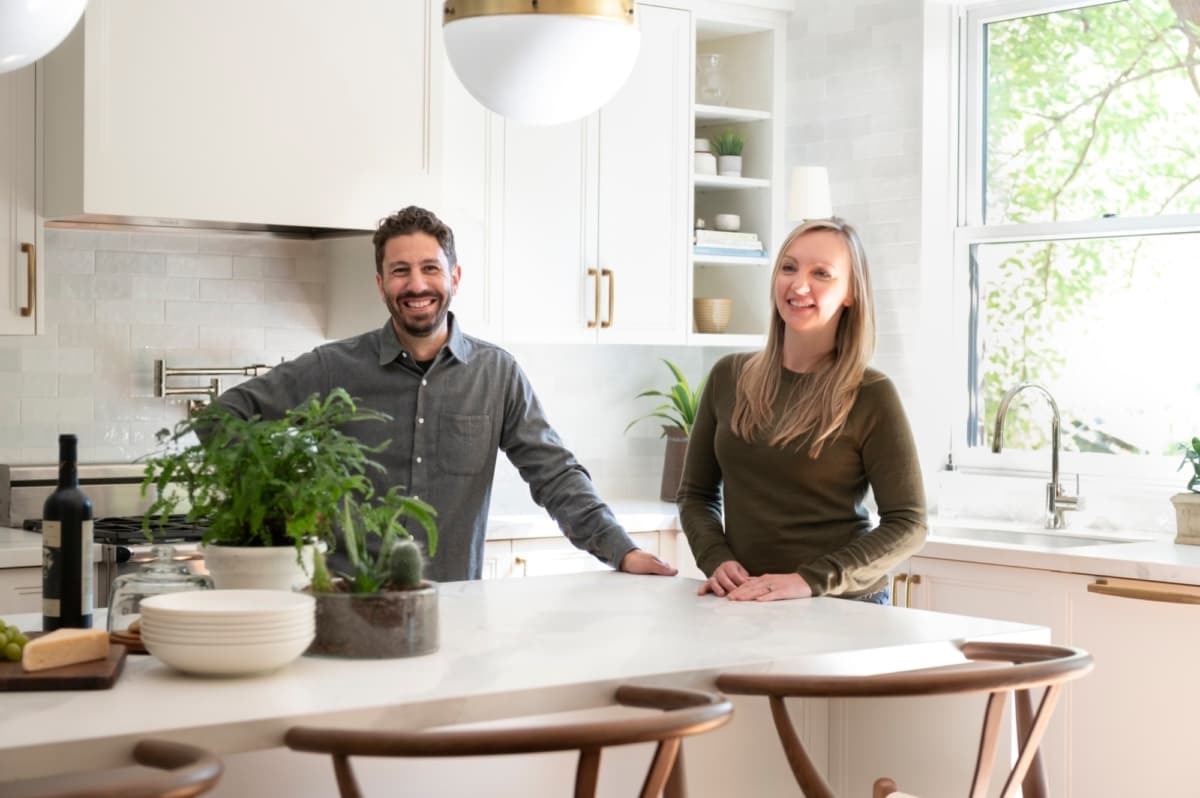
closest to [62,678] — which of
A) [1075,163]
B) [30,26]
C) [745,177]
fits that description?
[30,26]

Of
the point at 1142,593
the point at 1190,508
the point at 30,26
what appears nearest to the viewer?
the point at 30,26

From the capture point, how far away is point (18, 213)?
13.0 ft

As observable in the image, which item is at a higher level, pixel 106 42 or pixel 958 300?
pixel 106 42

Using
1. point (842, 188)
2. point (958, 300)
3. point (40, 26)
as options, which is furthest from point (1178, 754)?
point (40, 26)

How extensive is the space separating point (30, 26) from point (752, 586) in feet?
4.81

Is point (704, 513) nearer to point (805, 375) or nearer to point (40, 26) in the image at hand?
point (805, 375)

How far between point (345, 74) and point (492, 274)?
0.79 m

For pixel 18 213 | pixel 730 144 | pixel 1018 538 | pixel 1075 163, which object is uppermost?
pixel 730 144

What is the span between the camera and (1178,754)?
12.4 ft

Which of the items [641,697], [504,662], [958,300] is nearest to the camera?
[641,697]

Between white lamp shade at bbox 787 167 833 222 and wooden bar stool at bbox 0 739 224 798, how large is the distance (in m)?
3.67

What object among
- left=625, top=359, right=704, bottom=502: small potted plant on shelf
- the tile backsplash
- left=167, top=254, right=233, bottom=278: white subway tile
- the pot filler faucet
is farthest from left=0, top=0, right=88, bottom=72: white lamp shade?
left=625, top=359, right=704, bottom=502: small potted plant on shelf

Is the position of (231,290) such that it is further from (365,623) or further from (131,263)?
(365,623)

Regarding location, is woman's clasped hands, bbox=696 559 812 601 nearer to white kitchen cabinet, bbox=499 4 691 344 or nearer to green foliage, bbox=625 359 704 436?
white kitchen cabinet, bbox=499 4 691 344
